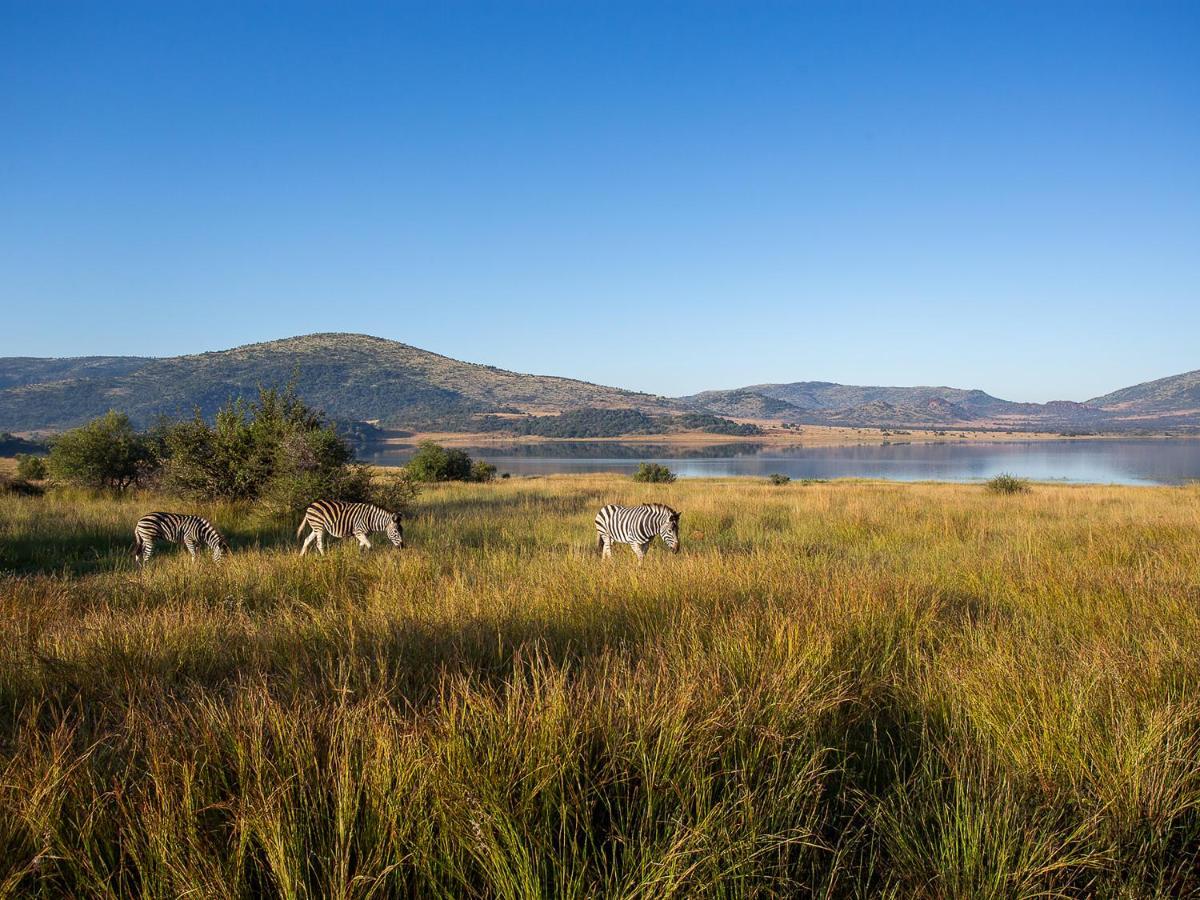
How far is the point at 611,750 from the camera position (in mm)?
2400

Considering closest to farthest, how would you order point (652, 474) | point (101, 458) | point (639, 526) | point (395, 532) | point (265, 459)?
point (639, 526) < point (395, 532) < point (265, 459) < point (101, 458) < point (652, 474)

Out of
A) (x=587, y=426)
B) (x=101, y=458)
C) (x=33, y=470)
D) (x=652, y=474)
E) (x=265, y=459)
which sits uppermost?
(x=587, y=426)

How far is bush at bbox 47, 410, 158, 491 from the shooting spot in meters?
20.2

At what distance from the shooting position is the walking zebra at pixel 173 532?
9.53 meters

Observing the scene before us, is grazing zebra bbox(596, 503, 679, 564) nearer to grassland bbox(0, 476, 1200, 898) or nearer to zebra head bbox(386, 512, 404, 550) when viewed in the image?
zebra head bbox(386, 512, 404, 550)

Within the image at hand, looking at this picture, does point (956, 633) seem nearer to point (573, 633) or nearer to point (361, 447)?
point (573, 633)

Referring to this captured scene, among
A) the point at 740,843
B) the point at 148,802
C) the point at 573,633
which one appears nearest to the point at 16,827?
the point at 148,802

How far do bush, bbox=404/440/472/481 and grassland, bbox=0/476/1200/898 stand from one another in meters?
32.3

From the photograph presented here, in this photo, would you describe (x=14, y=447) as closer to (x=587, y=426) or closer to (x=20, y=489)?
(x=20, y=489)

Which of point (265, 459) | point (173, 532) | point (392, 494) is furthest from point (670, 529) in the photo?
point (265, 459)

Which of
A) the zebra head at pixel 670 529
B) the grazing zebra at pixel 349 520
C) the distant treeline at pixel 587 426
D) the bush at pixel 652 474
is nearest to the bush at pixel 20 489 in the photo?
the grazing zebra at pixel 349 520

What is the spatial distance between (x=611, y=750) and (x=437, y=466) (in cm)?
3669

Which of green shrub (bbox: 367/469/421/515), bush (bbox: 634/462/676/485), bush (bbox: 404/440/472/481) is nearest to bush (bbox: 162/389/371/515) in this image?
green shrub (bbox: 367/469/421/515)

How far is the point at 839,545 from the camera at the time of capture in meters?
10.7
